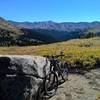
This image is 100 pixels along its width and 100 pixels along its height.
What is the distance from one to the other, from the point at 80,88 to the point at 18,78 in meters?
5.06

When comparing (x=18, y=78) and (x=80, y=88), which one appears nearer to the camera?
(x=18, y=78)

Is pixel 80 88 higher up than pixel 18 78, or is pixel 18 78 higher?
pixel 18 78

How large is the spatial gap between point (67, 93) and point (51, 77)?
1316mm

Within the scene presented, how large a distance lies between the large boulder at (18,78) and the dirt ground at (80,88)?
6.60 feet

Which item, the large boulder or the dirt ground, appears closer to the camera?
the large boulder

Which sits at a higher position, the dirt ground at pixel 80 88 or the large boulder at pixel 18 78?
the large boulder at pixel 18 78

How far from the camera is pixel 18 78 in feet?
54.7

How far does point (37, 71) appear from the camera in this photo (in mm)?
17312

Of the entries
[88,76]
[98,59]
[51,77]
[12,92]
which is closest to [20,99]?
[12,92]

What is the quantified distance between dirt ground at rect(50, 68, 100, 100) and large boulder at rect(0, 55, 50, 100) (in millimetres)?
2013

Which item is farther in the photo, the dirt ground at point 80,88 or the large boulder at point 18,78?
the dirt ground at point 80,88

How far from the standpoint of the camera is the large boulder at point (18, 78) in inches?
650

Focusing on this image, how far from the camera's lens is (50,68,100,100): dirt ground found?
60.1ft

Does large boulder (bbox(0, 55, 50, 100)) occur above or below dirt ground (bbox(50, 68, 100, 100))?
above
